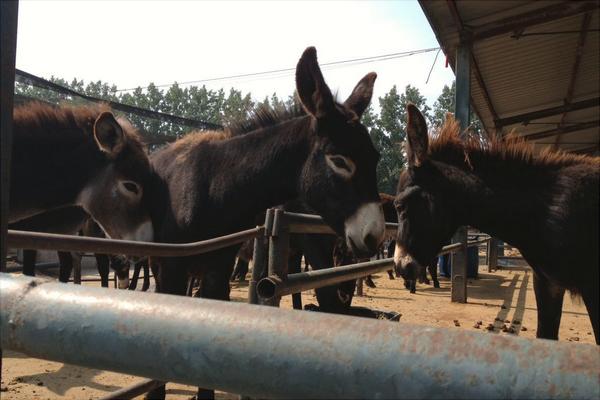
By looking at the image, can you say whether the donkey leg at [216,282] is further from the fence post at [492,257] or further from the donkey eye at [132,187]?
the fence post at [492,257]

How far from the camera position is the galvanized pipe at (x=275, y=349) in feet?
1.52

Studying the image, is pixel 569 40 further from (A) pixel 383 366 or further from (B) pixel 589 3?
→ (A) pixel 383 366

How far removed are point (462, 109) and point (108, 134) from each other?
6.89m

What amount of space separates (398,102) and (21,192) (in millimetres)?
66231

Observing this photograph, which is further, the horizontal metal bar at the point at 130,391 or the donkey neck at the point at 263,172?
the donkey neck at the point at 263,172

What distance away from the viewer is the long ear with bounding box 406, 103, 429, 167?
4.11m

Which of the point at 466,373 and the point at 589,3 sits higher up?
the point at 589,3

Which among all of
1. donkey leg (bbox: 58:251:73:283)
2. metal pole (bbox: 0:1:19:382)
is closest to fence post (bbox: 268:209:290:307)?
metal pole (bbox: 0:1:19:382)

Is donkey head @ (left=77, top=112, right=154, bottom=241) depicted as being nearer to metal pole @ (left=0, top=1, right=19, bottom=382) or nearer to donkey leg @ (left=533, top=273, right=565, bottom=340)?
metal pole @ (left=0, top=1, right=19, bottom=382)

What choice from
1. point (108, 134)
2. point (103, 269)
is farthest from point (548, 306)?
point (103, 269)

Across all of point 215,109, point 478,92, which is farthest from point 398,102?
point 478,92

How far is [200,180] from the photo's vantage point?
3.43m

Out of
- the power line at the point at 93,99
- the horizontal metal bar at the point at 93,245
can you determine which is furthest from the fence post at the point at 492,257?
the horizontal metal bar at the point at 93,245

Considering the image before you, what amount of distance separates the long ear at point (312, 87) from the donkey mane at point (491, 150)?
57.9 inches
